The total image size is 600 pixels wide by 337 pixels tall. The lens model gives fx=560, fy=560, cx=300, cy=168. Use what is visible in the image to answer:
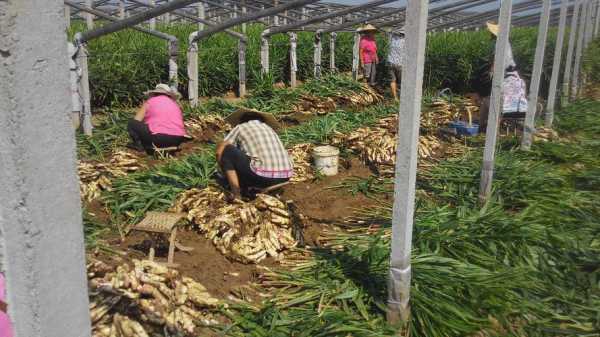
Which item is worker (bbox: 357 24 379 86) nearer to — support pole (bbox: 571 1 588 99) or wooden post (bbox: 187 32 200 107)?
support pole (bbox: 571 1 588 99)

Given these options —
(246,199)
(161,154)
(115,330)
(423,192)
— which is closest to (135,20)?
(161,154)

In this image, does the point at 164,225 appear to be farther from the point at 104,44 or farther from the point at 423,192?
the point at 104,44

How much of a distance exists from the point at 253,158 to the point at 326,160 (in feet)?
4.49

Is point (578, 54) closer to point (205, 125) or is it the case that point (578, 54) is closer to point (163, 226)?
point (205, 125)

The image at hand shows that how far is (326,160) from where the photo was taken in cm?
618

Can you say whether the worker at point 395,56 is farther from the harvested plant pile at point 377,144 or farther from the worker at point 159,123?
the worker at point 159,123

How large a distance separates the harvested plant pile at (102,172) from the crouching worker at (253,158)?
3.74 feet

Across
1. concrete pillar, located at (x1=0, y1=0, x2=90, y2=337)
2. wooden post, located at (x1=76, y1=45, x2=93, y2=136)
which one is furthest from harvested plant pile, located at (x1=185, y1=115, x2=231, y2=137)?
concrete pillar, located at (x1=0, y1=0, x2=90, y2=337)

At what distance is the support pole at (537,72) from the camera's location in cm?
600

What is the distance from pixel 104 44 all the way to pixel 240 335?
868cm

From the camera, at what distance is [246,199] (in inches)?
206

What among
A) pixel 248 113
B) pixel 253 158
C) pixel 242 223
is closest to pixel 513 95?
pixel 248 113

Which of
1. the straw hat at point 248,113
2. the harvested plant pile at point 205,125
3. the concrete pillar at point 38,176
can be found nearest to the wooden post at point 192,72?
the harvested plant pile at point 205,125

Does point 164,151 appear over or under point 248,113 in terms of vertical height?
under
